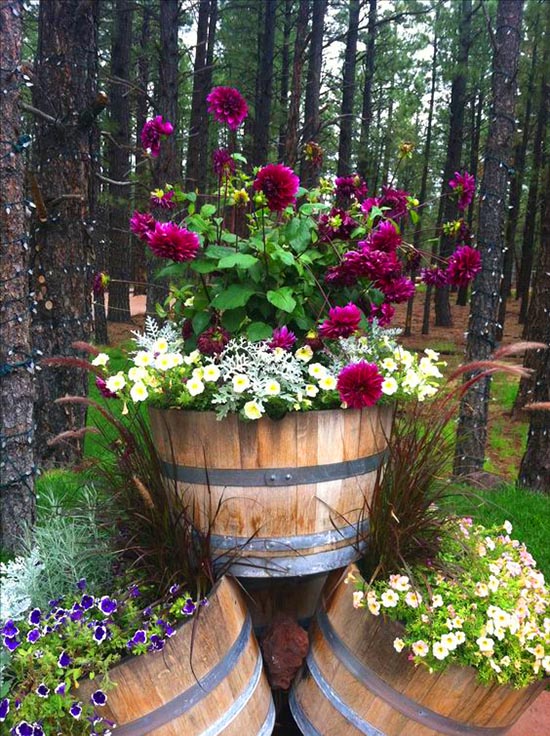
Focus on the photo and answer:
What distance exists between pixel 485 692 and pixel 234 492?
36.5 inches

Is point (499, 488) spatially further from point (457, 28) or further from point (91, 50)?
point (457, 28)

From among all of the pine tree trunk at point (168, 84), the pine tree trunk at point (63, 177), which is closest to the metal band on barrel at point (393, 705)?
the pine tree trunk at point (63, 177)

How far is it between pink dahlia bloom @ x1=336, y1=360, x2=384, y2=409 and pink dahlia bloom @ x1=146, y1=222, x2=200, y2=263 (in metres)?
0.60

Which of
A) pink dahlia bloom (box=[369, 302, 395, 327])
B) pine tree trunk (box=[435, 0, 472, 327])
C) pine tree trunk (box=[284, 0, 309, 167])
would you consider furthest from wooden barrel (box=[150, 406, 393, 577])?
pine tree trunk (box=[435, 0, 472, 327])

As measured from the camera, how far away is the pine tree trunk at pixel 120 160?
35.8 feet

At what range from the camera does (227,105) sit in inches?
78.1

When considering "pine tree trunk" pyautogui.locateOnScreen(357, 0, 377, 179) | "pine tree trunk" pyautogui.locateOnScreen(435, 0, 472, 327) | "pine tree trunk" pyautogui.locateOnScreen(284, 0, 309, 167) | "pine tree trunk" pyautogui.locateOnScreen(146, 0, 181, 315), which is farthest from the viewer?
"pine tree trunk" pyautogui.locateOnScreen(357, 0, 377, 179)

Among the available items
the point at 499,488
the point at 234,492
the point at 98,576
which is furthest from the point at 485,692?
the point at 499,488

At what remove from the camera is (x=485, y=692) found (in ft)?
5.71

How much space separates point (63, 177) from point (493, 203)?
324cm

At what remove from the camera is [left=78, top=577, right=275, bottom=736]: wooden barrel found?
5.28ft

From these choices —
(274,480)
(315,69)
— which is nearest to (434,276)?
(274,480)

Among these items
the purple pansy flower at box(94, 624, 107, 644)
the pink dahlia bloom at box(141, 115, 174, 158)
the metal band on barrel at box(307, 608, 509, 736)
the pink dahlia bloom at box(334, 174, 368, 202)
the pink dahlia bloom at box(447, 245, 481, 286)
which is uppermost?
the pink dahlia bloom at box(141, 115, 174, 158)

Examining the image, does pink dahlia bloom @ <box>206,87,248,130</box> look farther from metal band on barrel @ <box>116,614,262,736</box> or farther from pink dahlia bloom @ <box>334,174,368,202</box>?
A: metal band on barrel @ <box>116,614,262,736</box>
